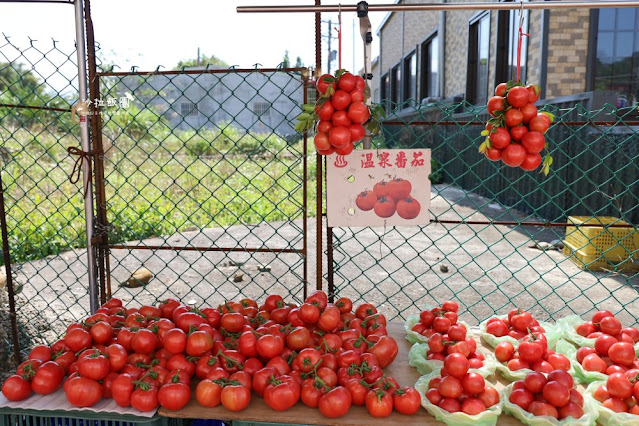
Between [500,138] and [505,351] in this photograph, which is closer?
[500,138]

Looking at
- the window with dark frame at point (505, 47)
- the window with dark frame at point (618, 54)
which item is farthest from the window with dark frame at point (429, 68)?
the window with dark frame at point (618, 54)

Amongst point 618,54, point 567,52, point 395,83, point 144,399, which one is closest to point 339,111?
point 144,399

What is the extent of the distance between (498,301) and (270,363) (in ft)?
11.1

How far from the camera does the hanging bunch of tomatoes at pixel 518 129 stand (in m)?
2.17

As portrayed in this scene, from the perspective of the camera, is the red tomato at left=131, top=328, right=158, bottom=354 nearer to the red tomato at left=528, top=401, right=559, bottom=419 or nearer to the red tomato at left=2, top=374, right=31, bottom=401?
the red tomato at left=2, top=374, right=31, bottom=401

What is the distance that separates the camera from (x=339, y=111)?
2170 millimetres

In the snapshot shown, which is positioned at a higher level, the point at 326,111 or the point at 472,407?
the point at 326,111

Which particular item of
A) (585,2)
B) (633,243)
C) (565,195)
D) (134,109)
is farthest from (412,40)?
(585,2)

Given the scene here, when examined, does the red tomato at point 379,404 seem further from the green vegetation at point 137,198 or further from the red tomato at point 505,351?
the green vegetation at point 137,198

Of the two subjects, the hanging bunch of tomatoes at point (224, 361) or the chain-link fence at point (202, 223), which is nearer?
the hanging bunch of tomatoes at point (224, 361)

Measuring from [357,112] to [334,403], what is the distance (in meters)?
1.11

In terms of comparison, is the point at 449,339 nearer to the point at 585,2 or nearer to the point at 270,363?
the point at 270,363

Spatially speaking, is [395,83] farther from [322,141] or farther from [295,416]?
[295,416]

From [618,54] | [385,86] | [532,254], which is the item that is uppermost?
[385,86]
